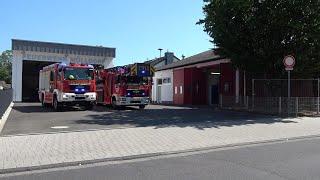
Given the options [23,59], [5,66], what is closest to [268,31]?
[23,59]

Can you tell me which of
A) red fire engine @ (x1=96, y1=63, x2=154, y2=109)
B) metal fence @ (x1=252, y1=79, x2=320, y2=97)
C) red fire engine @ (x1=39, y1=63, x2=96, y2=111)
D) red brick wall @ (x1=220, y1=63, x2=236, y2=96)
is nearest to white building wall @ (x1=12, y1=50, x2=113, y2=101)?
red fire engine @ (x1=96, y1=63, x2=154, y2=109)

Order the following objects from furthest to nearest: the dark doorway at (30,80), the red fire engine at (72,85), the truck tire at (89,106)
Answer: the dark doorway at (30,80)
the truck tire at (89,106)
the red fire engine at (72,85)

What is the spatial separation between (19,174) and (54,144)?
4.00 metres

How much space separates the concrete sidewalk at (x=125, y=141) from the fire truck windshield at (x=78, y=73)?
1221 cm

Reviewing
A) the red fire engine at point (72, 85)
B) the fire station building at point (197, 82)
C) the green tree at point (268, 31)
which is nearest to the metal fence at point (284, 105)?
the green tree at point (268, 31)

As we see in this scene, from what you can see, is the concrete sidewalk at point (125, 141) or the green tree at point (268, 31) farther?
the green tree at point (268, 31)

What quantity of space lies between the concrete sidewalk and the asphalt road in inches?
31.9

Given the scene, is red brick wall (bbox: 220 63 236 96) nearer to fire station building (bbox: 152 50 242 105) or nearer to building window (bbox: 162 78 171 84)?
fire station building (bbox: 152 50 242 105)

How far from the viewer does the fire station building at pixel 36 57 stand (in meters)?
48.8

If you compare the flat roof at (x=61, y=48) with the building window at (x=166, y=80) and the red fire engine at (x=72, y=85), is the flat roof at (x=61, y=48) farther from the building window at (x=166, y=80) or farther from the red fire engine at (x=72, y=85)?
the red fire engine at (x=72, y=85)

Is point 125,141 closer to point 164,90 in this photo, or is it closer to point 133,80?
point 133,80

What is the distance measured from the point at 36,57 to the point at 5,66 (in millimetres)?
99846

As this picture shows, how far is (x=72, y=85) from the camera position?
98.4ft

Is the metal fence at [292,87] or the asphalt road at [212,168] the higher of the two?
the metal fence at [292,87]
